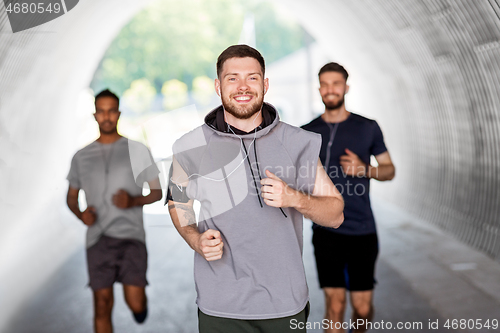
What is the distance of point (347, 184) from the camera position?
156 inches

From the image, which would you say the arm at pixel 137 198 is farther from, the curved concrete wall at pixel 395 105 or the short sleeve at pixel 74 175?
the curved concrete wall at pixel 395 105

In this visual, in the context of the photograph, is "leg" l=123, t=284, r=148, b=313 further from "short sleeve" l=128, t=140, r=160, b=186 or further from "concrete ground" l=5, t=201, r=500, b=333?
"short sleeve" l=128, t=140, r=160, b=186

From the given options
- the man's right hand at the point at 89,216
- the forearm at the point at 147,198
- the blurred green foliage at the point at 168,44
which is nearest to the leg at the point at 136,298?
the man's right hand at the point at 89,216

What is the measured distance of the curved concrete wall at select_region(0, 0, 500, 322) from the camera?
6410mm

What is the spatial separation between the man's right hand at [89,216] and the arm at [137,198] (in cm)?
18

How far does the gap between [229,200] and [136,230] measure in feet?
5.88

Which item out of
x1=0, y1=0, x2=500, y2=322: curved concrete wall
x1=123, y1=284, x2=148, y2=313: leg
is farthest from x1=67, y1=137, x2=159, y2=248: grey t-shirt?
x1=0, y1=0, x2=500, y2=322: curved concrete wall

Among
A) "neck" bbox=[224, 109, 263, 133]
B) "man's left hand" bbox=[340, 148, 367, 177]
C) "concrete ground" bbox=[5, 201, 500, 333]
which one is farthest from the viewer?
"concrete ground" bbox=[5, 201, 500, 333]

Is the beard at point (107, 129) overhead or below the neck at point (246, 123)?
overhead

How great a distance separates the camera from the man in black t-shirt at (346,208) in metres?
3.96

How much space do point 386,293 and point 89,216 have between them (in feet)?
10.7

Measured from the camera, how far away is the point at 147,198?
4012 millimetres

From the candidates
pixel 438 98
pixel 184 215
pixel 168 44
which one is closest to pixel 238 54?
pixel 184 215

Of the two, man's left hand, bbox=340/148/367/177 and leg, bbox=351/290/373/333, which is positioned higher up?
man's left hand, bbox=340/148/367/177
